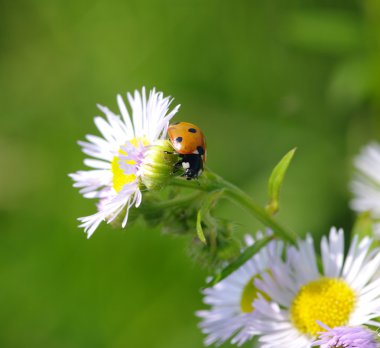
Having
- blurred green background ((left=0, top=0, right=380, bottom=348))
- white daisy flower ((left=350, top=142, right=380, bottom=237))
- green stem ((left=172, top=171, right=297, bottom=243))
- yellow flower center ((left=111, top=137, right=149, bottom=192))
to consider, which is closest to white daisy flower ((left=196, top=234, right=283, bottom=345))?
green stem ((left=172, top=171, right=297, bottom=243))

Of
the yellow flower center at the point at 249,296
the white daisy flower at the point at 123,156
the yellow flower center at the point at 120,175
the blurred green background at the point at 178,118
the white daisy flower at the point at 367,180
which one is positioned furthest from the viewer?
the blurred green background at the point at 178,118

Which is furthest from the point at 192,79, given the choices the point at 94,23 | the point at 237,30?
the point at 94,23

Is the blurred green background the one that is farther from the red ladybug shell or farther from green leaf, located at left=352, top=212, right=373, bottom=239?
the red ladybug shell

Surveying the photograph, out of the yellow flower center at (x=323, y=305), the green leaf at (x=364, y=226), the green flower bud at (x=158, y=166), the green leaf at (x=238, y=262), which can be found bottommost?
the yellow flower center at (x=323, y=305)

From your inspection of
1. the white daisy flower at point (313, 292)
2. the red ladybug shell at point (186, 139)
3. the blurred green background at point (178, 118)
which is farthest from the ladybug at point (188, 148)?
the blurred green background at point (178, 118)

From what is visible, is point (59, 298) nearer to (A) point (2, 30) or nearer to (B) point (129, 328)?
(B) point (129, 328)

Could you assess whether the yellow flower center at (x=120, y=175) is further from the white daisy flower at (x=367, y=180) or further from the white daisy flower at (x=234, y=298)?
the white daisy flower at (x=367, y=180)
